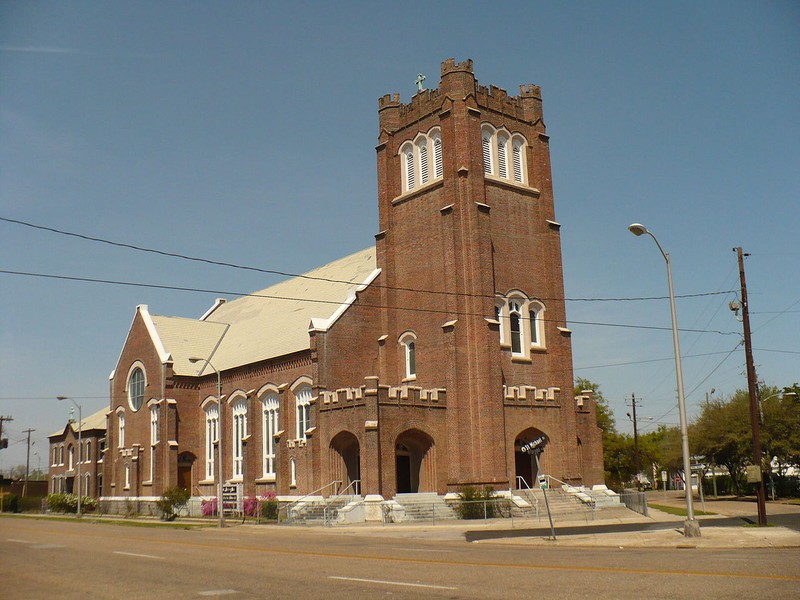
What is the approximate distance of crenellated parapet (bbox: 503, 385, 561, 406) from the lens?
129 ft

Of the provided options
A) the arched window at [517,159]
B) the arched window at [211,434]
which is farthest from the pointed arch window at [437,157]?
the arched window at [211,434]

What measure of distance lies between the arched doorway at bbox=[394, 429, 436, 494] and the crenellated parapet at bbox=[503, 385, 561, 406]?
4.24 m

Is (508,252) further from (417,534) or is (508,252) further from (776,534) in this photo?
(776,534)

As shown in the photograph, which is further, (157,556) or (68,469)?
(68,469)

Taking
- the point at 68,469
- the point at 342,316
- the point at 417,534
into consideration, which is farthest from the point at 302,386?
the point at 68,469

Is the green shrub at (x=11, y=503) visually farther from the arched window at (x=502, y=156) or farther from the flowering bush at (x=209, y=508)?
the arched window at (x=502, y=156)

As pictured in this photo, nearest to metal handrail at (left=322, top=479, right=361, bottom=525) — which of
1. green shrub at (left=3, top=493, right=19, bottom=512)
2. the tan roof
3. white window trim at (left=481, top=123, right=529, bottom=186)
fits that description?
the tan roof

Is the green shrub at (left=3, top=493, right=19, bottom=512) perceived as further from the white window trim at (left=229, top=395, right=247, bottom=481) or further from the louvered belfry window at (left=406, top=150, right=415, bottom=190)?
the louvered belfry window at (left=406, top=150, right=415, bottom=190)

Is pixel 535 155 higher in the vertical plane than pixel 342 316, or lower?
higher

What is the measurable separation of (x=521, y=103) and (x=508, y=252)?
8.99 metres

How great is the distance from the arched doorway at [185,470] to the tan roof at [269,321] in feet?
17.1

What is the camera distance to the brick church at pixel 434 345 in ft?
126

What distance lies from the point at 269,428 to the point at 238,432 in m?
3.93

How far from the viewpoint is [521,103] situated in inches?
1801
